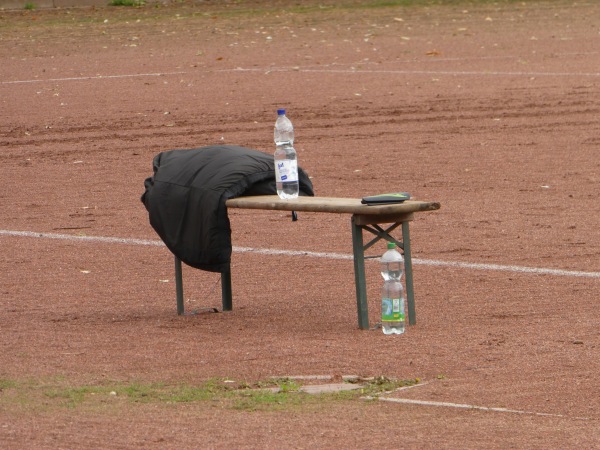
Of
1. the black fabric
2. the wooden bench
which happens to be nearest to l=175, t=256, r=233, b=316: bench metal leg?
the black fabric

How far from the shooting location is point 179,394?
688 centimetres

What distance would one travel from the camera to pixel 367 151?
1566cm

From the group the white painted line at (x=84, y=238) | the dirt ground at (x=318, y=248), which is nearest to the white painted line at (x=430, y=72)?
the dirt ground at (x=318, y=248)

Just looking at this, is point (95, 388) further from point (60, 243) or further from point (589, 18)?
point (589, 18)

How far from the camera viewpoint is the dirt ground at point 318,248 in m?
6.48

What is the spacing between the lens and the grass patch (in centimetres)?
666

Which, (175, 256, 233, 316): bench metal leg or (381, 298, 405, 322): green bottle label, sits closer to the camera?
(381, 298, 405, 322): green bottle label

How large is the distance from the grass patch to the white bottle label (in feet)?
5.37

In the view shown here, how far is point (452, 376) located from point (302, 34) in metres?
21.5

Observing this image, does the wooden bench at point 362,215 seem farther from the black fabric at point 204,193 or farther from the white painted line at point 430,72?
the white painted line at point 430,72

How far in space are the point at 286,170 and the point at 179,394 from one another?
6.42ft

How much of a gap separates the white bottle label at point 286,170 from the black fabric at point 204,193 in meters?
0.18

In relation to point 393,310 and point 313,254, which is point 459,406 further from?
point 313,254

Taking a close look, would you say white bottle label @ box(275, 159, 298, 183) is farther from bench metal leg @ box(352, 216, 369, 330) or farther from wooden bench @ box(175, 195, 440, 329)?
bench metal leg @ box(352, 216, 369, 330)
